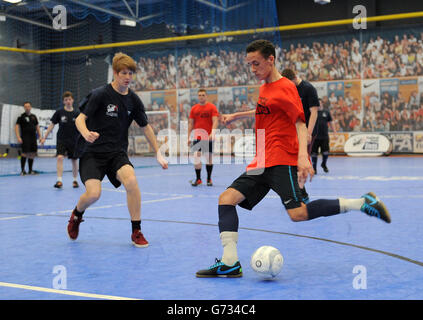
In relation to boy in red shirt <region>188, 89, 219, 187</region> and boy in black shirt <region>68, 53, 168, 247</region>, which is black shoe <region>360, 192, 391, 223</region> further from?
boy in red shirt <region>188, 89, 219, 187</region>

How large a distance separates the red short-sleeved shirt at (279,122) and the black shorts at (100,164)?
180cm

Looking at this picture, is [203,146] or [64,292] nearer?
[64,292]

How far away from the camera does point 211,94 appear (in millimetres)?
24734

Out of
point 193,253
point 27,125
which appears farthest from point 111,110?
point 27,125

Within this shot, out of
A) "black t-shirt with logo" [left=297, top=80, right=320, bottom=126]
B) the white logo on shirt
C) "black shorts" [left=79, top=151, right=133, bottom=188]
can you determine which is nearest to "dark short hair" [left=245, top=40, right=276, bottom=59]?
the white logo on shirt

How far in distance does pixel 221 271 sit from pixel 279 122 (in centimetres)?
122

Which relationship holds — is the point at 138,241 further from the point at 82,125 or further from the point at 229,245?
the point at 229,245

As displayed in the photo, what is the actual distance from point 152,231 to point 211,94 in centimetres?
1913

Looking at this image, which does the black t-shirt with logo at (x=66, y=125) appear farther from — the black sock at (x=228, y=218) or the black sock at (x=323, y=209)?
the black sock at (x=323, y=209)

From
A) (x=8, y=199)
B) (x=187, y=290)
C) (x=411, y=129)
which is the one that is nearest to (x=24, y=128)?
(x=8, y=199)

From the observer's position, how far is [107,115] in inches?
212

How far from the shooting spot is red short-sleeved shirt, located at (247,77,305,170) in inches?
157

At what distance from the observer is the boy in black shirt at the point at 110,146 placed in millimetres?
5250

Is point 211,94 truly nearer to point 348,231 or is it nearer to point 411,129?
point 411,129
